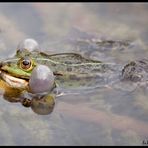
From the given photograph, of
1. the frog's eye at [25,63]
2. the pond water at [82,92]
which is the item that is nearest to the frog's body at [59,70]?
the frog's eye at [25,63]

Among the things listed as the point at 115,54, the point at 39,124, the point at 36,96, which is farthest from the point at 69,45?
the point at 39,124

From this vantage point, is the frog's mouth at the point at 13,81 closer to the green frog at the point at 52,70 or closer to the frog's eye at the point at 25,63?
the green frog at the point at 52,70

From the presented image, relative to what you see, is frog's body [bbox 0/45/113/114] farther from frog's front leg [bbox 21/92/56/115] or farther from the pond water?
the pond water

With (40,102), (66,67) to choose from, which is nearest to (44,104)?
(40,102)

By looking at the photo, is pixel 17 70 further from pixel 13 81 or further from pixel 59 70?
pixel 59 70

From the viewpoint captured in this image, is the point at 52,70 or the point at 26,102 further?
the point at 52,70

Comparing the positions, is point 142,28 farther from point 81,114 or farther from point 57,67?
point 81,114

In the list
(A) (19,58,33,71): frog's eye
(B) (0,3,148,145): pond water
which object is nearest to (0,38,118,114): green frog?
(A) (19,58,33,71): frog's eye
